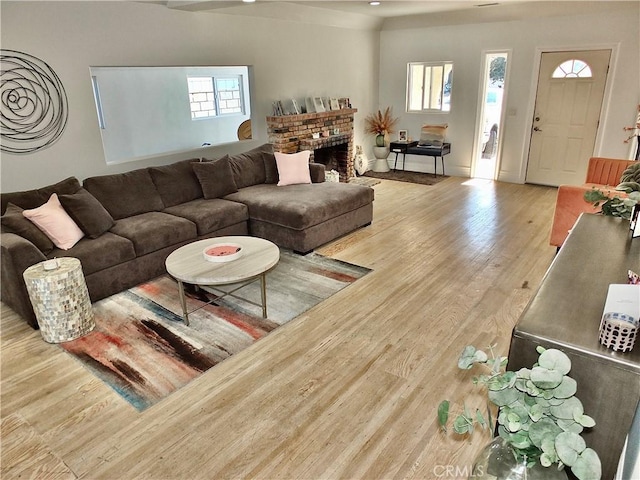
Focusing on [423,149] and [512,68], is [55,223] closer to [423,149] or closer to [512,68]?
[423,149]

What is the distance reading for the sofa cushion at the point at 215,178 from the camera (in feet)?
14.8

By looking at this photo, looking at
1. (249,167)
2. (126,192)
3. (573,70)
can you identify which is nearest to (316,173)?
(249,167)

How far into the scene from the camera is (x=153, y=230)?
365 centimetres

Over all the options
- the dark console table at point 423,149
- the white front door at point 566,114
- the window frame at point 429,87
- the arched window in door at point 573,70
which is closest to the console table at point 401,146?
the dark console table at point 423,149

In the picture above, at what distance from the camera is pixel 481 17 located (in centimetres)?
642

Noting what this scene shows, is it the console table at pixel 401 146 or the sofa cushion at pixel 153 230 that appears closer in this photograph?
the sofa cushion at pixel 153 230

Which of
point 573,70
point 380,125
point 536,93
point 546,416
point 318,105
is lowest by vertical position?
point 546,416

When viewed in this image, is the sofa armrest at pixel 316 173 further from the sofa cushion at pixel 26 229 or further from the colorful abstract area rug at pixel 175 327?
the sofa cushion at pixel 26 229

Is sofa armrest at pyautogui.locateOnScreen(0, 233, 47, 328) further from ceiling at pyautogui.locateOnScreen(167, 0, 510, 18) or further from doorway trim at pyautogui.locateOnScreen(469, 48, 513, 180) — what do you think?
doorway trim at pyautogui.locateOnScreen(469, 48, 513, 180)

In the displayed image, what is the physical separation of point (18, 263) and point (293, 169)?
2.89 m

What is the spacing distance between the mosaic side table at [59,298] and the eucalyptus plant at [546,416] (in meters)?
2.77

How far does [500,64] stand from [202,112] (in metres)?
5.40

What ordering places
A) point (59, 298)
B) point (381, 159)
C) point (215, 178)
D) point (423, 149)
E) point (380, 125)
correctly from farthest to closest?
1. point (381, 159)
2. point (380, 125)
3. point (423, 149)
4. point (215, 178)
5. point (59, 298)

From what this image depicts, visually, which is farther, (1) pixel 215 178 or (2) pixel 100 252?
(1) pixel 215 178
